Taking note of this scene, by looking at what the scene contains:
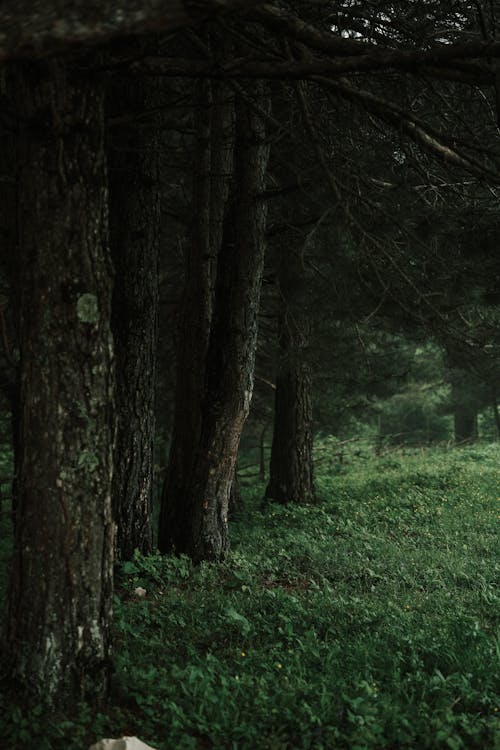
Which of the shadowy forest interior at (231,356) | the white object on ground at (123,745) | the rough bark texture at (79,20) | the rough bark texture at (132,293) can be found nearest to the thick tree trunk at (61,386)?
the shadowy forest interior at (231,356)

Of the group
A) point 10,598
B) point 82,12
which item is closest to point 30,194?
point 82,12

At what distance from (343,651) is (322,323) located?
301 inches

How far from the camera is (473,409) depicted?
3077 cm

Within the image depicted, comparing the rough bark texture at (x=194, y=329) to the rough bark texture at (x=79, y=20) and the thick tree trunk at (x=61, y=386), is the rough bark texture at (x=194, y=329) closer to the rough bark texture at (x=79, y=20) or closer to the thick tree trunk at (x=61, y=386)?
the thick tree trunk at (x=61, y=386)

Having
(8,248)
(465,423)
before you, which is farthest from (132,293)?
(465,423)

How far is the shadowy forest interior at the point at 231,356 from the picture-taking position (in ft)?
14.8

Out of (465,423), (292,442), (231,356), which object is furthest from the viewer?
(465,423)

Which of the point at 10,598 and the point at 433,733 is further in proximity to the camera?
the point at 10,598

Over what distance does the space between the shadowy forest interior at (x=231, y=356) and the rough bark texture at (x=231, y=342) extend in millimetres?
29

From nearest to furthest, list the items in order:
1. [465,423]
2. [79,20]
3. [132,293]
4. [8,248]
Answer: [79,20], [132,293], [8,248], [465,423]

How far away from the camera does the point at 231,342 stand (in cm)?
868

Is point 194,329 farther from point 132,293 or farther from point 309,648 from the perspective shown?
point 309,648

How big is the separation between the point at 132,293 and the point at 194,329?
1394 millimetres

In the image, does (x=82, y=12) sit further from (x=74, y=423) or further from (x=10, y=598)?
(x=10, y=598)
